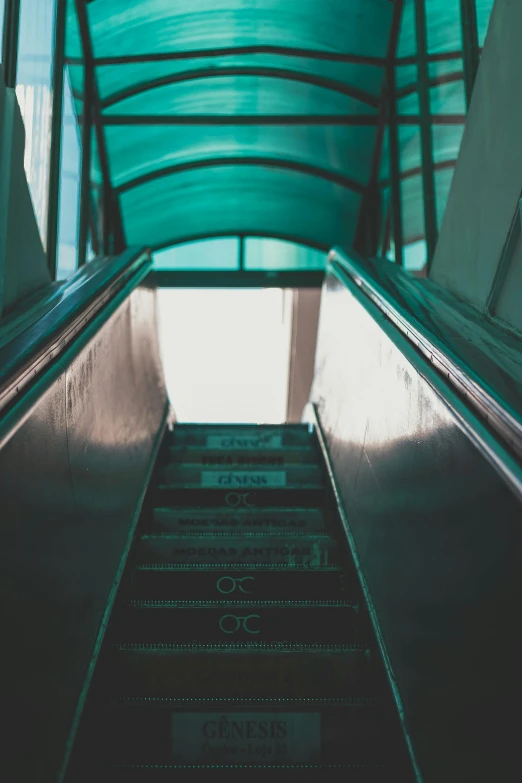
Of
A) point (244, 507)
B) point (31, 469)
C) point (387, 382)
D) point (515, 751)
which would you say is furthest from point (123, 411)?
point (515, 751)

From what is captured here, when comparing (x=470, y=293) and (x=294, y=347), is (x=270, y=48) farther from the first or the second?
(x=294, y=347)

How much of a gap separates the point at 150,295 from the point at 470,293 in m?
2.53

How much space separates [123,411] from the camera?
12.4ft

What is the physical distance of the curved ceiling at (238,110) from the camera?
6262mm

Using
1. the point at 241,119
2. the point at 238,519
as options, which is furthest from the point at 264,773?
the point at 241,119

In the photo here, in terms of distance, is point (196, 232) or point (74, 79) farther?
point (196, 232)

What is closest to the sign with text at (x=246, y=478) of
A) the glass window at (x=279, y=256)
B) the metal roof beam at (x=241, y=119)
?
the metal roof beam at (x=241, y=119)

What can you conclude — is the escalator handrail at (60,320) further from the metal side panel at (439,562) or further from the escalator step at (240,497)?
the metal side panel at (439,562)

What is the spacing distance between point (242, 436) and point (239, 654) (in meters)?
2.39

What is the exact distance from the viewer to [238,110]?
23.9ft

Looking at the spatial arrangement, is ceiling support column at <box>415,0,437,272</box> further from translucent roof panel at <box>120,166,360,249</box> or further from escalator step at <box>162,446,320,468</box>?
translucent roof panel at <box>120,166,360,249</box>


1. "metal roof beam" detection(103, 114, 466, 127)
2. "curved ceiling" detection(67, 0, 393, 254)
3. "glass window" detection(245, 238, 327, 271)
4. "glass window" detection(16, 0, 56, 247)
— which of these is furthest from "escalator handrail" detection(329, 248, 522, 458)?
"glass window" detection(245, 238, 327, 271)

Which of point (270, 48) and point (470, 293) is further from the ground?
point (270, 48)

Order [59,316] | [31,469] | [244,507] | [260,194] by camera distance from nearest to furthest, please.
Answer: [31,469] → [59,316] → [244,507] → [260,194]
